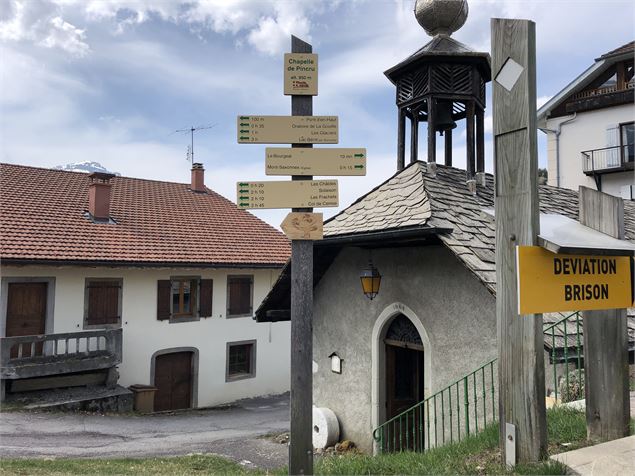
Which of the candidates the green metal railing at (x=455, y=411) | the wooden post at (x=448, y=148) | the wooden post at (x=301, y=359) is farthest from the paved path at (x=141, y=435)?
the wooden post at (x=448, y=148)

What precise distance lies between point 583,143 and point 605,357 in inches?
923

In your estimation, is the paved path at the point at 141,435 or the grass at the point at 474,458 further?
the paved path at the point at 141,435

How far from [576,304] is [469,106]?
651 centimetres

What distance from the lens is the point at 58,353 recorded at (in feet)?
48.4

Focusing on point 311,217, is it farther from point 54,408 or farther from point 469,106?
point 54,408

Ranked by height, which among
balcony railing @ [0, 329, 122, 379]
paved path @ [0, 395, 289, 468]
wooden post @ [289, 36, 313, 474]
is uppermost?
wooden post @ [289, 36, 313, 474]

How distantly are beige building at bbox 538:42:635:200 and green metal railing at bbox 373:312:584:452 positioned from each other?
19.3m

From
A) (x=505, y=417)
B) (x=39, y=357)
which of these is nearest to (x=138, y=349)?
(x=39, y=357)

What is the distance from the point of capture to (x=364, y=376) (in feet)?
28.4

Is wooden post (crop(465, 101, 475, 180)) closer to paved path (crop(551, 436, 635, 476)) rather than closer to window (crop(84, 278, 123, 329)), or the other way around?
paved path (crop(551, 436, 635, 476))

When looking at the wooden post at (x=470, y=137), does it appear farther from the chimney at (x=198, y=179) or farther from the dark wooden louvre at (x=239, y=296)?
the chimney at (x=198, y=179)

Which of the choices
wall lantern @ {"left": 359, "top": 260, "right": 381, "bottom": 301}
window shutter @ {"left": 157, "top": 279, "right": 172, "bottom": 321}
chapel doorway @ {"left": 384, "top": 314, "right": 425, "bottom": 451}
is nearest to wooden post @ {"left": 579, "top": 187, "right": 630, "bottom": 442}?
chapel doorway @ {"left": 384, "top": 314, "right": 425, "bottom": 451}

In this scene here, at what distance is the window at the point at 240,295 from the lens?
1880cm

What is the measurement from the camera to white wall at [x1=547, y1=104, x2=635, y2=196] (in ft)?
76.5
